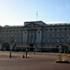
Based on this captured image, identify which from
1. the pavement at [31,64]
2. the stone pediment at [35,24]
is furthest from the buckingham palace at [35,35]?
the pavement at [31,64]

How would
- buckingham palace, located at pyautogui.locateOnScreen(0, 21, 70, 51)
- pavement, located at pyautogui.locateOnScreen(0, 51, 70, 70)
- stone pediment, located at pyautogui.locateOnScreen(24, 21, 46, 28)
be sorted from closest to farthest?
pavement, located at pyautogui.locateOnScreen(0, 51, 70, 70) < buckingham palace, located at pyautogui.locateOnScreen(0, 21, 70, 51) < stone pediment, located at pyautogui.locateOnScreen(24, 21, 46, 28)

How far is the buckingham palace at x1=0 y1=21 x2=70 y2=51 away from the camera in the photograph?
100750 millimetres

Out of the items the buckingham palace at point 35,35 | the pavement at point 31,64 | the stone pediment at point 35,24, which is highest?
the stone pediment at point 35,24

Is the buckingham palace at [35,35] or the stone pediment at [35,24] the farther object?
the stone pediment at [35,24]

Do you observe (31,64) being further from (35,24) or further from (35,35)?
(35,24)

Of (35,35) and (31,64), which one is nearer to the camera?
(31,64)

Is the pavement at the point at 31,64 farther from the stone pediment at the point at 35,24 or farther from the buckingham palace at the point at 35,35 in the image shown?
the stone pediment at the point at 35,24

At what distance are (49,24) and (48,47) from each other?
16081 mm

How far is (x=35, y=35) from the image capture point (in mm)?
106938

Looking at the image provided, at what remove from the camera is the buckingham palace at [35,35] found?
331ft

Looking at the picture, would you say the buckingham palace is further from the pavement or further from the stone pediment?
the pavement

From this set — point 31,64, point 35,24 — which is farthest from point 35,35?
point 31,64

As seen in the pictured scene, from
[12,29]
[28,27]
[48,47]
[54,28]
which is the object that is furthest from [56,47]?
[12,29]

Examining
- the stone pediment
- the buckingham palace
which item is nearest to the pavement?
the buckingham palace
